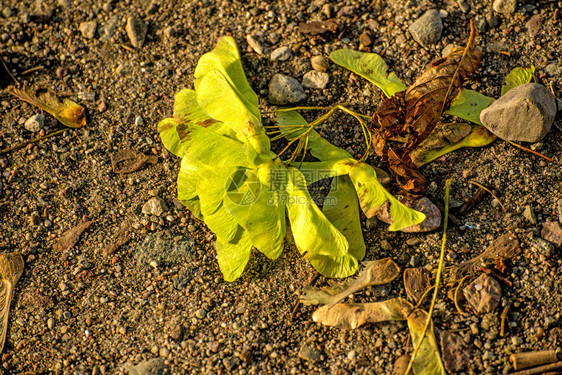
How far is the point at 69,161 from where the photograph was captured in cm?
176

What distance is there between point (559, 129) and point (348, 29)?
2.74 ft

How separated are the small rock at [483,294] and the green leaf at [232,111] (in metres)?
0.76

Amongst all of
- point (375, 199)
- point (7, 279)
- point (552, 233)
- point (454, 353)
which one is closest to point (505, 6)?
point (552, 233)

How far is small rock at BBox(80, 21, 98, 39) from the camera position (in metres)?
1.96

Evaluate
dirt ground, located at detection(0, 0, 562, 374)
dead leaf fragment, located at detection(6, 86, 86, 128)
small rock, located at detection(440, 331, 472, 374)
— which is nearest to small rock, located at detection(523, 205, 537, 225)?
dirt ground, located at detection(0, 0, 562, 374)

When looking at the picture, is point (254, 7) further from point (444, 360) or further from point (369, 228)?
point (444, 360)

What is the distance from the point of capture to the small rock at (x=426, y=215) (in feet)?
5.02

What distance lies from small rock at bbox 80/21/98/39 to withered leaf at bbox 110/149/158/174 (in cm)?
57

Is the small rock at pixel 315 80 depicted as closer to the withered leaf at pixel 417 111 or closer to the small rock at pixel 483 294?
the withered leaf at pixel 417 111

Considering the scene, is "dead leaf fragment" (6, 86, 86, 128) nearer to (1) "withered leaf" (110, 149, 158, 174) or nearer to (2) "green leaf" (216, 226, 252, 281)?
(1) "withered leaf" (110, 149, 158, 174)

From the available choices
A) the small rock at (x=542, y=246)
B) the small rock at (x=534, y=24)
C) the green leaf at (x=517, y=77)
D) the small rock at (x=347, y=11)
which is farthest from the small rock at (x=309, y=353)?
the small rock at (x=534, y=24)

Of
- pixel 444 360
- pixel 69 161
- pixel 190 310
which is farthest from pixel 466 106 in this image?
pixel 69 161

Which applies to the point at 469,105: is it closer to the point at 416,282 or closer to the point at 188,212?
the point at 416,282

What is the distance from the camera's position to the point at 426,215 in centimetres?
153
